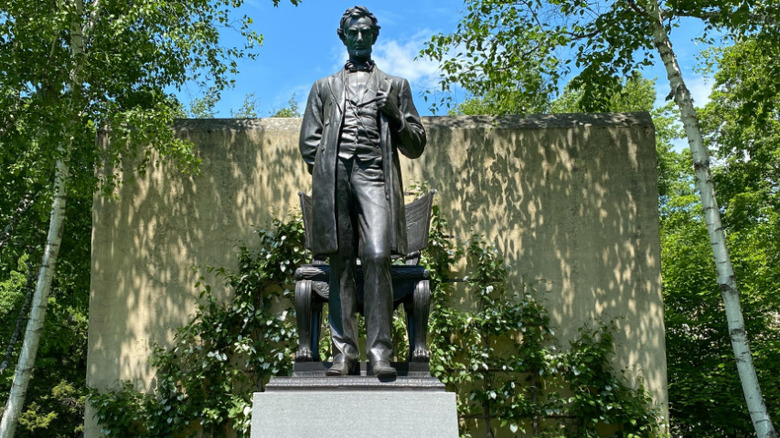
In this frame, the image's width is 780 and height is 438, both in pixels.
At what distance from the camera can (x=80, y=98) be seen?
6828 millimetres

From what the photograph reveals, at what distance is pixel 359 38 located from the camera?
374 centimetres

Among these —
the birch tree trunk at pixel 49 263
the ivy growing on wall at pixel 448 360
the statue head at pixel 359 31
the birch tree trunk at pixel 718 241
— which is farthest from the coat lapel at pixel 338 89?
the birch tree trunk at pixel 718 241

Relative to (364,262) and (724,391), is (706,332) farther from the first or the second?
(364,262)

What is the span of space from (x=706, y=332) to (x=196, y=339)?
6588mm

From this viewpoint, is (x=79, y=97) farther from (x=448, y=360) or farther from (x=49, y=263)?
(x=448, y=360)

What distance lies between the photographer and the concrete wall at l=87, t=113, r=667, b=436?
274 inches

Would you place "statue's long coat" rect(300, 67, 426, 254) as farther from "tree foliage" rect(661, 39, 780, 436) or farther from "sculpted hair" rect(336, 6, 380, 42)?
"tree foliage" rect(661, 39, 780, 436)

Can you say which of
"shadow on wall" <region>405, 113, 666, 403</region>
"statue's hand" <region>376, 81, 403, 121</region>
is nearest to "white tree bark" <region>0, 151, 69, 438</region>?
"shadow on wall" <region>405, 113, 666, 403</region>

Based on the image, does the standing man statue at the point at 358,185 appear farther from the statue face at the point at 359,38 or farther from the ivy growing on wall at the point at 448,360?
the ivy growing on wall at the point at 448,360

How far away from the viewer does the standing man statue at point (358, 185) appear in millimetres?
3479

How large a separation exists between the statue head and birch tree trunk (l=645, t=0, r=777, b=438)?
3908mm

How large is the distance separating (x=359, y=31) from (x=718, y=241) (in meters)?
4.18

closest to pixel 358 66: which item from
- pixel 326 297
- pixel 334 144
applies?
pixel 334 144

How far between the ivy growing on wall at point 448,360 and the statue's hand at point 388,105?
3.31 metres
